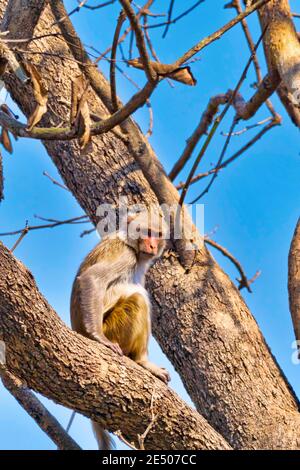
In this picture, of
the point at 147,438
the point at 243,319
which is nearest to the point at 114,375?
the point at 147,438

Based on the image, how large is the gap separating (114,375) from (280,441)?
1667 millimetres

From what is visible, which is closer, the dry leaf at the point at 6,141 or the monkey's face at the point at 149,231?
the monkey's face at the point at 149,231

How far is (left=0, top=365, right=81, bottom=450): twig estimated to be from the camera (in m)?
4.83

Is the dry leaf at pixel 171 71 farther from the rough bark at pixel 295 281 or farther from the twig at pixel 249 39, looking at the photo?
the twig at pixel 249 39

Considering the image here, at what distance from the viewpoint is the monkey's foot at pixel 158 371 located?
248 inches

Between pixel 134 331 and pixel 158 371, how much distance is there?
0.37m

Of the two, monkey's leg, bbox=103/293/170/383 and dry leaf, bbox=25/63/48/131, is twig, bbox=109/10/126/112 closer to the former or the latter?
dry leaf, bbox=25/63/48/131

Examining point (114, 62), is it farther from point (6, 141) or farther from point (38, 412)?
point (38, 412)

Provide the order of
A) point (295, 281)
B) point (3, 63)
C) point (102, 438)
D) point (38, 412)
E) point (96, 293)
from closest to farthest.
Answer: point (3, 63) → point (38, 412) → point (102, 438) → point (96, 293) → point (295, 281)

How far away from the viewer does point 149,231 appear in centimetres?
704

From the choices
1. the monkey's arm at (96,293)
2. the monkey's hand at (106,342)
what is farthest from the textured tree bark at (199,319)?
the monkey's hand at (106,342)

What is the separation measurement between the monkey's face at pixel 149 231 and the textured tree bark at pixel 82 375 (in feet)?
6.28

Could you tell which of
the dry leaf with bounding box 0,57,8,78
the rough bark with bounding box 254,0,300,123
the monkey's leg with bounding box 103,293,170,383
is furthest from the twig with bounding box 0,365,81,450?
the rough bark with bounding box 254,0,300,123

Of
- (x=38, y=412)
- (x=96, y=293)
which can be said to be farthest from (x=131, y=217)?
(x=38, y=412)
